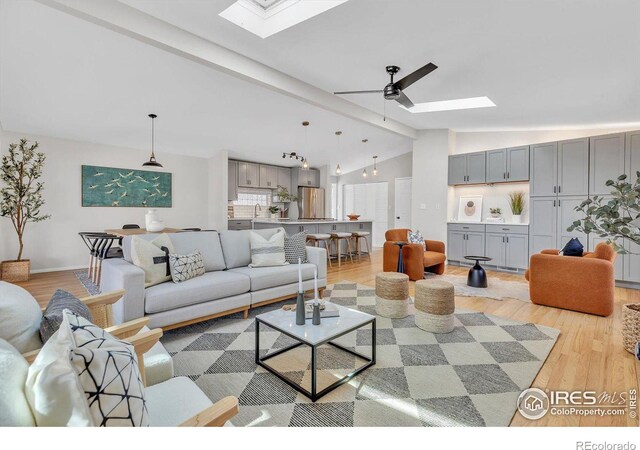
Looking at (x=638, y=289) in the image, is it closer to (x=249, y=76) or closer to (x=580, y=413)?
(x=580, y=413)

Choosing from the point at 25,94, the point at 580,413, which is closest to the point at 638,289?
the point at 580,413

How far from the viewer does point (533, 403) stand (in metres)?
1.79

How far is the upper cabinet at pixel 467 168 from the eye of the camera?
593 cm

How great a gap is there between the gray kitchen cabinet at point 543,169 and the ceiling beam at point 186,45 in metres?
3.55

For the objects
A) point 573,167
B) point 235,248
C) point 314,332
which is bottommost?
point 314,332

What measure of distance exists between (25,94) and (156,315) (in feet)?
12.3

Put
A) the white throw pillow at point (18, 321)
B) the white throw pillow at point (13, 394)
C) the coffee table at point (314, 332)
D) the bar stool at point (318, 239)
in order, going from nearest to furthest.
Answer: the white throw pillow at point (13, 394) → the white throw pillow at point (18, 321) → the coffee table at point (314, 332) → the bar stool at point (318, 239)

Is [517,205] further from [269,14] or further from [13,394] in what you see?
[13,394]

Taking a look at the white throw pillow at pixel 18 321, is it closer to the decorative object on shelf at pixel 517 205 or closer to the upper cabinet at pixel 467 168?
the upper cabinet at pixel 467 168

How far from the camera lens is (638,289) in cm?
438

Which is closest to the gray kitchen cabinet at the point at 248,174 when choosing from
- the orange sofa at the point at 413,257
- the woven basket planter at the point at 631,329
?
the orange sofa at the point at 413,257

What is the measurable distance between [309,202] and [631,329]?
7.13m

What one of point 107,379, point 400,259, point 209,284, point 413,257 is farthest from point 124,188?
point 107,379

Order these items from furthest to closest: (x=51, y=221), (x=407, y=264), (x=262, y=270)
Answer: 1. (x=51, y=221)
2. (x=407, y=264)
3. (x=262, y=270)
